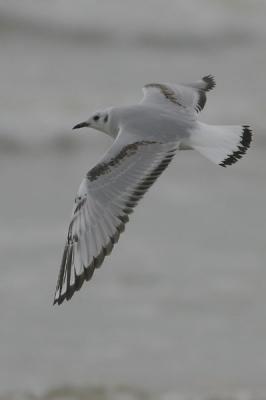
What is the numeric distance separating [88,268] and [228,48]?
26.6 feet

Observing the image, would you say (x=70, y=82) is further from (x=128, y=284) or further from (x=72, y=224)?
(x=72, y=224)

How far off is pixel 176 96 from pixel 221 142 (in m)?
0.59

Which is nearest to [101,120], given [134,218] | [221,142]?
[221,142]

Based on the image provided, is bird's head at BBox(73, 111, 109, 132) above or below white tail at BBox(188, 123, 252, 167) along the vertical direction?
above

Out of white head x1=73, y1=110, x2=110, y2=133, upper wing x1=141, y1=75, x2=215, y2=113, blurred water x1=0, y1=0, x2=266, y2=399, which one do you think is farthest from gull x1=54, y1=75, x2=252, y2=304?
blurred water x1=0, y1=0, x2=266, y2=399

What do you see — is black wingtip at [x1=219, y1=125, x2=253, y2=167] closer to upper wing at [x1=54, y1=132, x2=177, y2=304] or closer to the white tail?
the white tail

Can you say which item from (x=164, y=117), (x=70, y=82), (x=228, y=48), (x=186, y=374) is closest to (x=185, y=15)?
(x=228, y=48)

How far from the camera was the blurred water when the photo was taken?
7.09 m

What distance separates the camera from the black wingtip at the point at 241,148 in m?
4.47

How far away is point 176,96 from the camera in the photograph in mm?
5125

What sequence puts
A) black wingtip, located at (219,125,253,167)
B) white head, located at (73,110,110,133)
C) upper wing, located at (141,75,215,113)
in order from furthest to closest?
upper wing, located at (141,75,215,113)
white head, located at (73,110,110,133)
black wingtip, located at (219,125,253,167)

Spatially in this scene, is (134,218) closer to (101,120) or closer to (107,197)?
(101,120)

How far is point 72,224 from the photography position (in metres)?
4.64

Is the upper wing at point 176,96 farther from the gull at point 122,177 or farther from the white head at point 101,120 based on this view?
the gull at point 122,177
